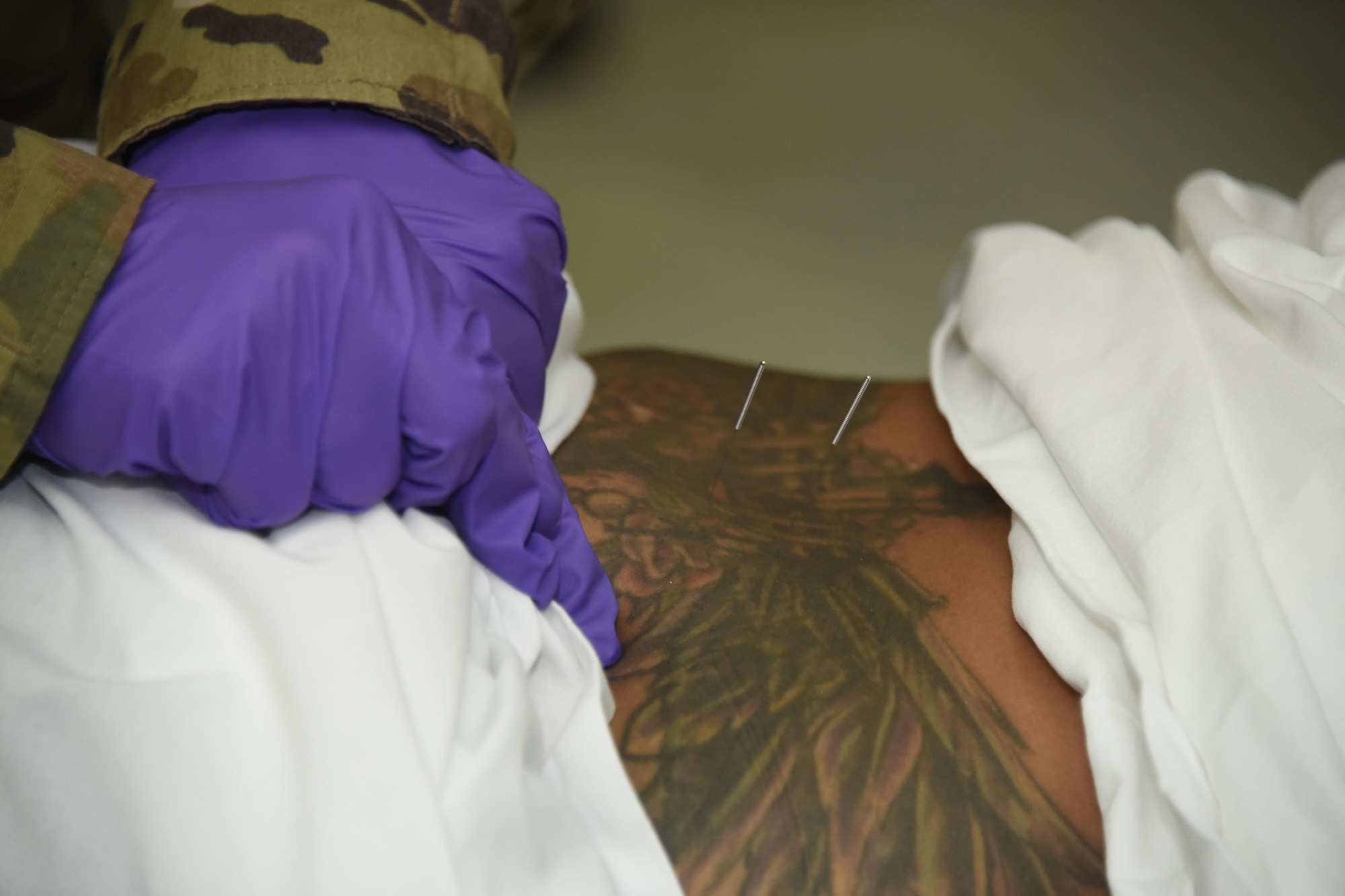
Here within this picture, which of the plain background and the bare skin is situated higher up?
the plain background

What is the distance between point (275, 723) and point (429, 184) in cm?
60

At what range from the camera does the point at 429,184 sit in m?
0.95

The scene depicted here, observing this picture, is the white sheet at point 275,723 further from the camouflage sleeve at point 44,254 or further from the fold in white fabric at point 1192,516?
the fold in white fabric at point 1192,516

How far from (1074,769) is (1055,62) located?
2.04 m

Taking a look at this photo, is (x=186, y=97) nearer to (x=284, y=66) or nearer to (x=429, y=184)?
(x=284, y=66)

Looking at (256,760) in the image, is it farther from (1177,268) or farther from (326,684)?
(1177,268)

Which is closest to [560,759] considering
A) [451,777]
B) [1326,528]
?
[451,777]

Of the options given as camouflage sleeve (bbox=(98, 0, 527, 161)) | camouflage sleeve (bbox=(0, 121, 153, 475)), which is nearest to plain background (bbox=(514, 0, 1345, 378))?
camouflage sleeve (bbox=(98, 0, 527, 161))

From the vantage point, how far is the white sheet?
21.4 inches

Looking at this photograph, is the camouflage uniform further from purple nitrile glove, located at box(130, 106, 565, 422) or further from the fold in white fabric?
the fold in white fabric

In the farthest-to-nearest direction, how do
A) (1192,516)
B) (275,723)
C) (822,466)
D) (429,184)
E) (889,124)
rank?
(889,124) < (822,466) < (429,184) < (1192,516) < (275,723)

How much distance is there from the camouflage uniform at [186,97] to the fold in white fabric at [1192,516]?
72cm

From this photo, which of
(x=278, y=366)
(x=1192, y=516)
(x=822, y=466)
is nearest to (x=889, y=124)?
(x=822, y=466)

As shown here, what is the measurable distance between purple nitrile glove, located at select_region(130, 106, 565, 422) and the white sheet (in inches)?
11.2
